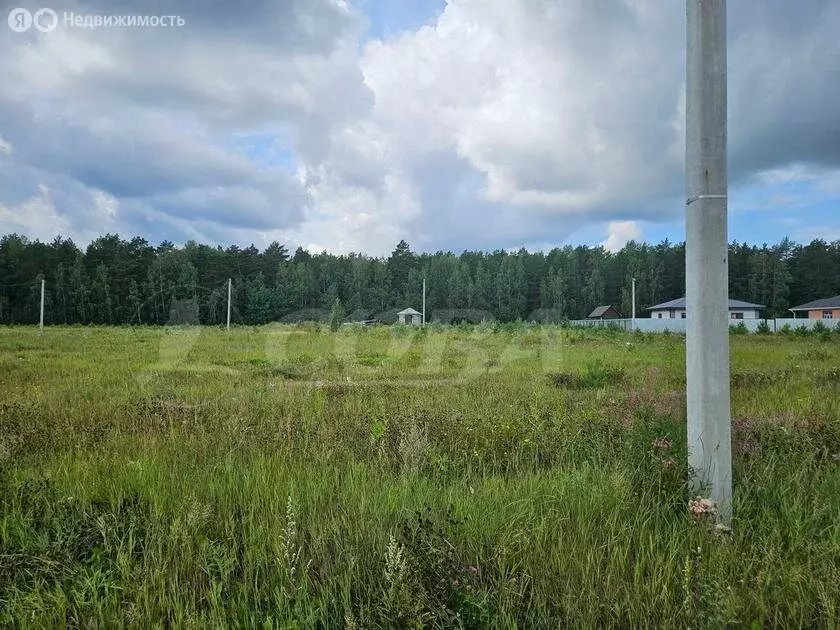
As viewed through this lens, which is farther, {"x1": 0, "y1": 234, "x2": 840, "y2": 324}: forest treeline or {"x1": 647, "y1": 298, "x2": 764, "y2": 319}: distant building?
{"x1": 647, "y1": 298, "x2": 764, "y2": 319}: distant building

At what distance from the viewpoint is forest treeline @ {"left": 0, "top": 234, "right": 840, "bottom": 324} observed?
4956 centimetres

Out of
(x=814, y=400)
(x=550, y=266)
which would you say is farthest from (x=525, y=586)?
(x=550, y=266)

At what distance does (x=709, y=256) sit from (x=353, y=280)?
75.5 meters

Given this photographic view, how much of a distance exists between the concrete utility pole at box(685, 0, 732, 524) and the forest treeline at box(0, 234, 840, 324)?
4713 centimetres

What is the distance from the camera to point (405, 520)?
2.49 meters

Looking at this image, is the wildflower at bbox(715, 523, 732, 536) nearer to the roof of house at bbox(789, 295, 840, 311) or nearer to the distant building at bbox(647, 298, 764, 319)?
the distant building at bbox(647, 298, 764, 319)

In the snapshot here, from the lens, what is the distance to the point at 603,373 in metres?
8.67

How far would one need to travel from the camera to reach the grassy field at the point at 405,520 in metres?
1.93

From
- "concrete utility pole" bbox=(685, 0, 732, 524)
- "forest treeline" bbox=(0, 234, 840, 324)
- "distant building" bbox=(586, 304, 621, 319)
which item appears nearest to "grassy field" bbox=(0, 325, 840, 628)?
"concrete utility pole" bbox=(685, 0, 732, 524)

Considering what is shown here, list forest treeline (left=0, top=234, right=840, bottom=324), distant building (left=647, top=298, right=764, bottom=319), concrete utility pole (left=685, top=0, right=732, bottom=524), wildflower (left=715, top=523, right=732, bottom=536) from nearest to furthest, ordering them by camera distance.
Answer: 1. wildflower (left=715, top=523, right=732, bottom=536)
2. concrete utility pole (left=685, top=0, right=732, bottom=524)
3. forest treeline (left=0, top=234, right=840, bottom=324)
4. distant building (left=647, top=298, right=764, bottom=319)

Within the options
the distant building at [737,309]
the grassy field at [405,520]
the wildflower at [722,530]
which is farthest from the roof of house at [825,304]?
the wildflower at [722,530]

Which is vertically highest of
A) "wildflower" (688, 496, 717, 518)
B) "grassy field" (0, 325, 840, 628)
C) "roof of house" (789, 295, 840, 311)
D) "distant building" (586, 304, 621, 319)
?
"roof of house" (789, 295, 840, 311)

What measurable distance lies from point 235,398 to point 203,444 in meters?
2.17

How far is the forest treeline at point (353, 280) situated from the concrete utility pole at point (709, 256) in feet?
155
